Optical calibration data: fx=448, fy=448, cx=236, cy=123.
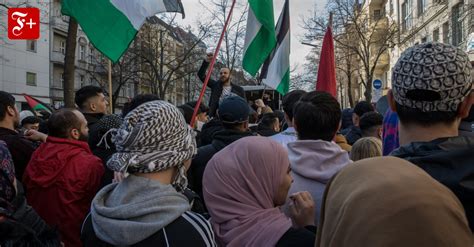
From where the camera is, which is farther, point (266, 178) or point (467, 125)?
point (266, 178)

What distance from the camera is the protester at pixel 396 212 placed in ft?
3.03

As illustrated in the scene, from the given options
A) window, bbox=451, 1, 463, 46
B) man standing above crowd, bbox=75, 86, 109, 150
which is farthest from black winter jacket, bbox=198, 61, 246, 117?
window, bbox=451, 1, 463, 46

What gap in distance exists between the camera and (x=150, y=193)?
194 cm

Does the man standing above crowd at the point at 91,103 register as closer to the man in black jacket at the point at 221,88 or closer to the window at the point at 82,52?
the man in black jacket at the point at 221,88

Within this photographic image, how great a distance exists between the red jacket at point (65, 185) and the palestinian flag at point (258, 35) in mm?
3427

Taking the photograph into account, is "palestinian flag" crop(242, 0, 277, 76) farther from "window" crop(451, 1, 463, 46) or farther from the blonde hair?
"window" crop(451, 1, 463, 46)

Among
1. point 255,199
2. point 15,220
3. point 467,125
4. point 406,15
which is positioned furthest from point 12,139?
point 406,15

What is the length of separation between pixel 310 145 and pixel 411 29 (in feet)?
115

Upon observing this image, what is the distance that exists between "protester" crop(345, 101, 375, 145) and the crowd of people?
2.20m

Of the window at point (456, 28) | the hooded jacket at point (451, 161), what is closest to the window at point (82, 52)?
the window at point (456, 28)

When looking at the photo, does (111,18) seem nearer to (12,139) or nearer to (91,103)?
(91,103)

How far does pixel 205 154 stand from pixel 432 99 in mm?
2351

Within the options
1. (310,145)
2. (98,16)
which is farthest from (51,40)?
(310,145)

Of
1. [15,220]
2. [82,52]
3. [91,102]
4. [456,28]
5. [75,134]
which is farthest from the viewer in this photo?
[82,52]
